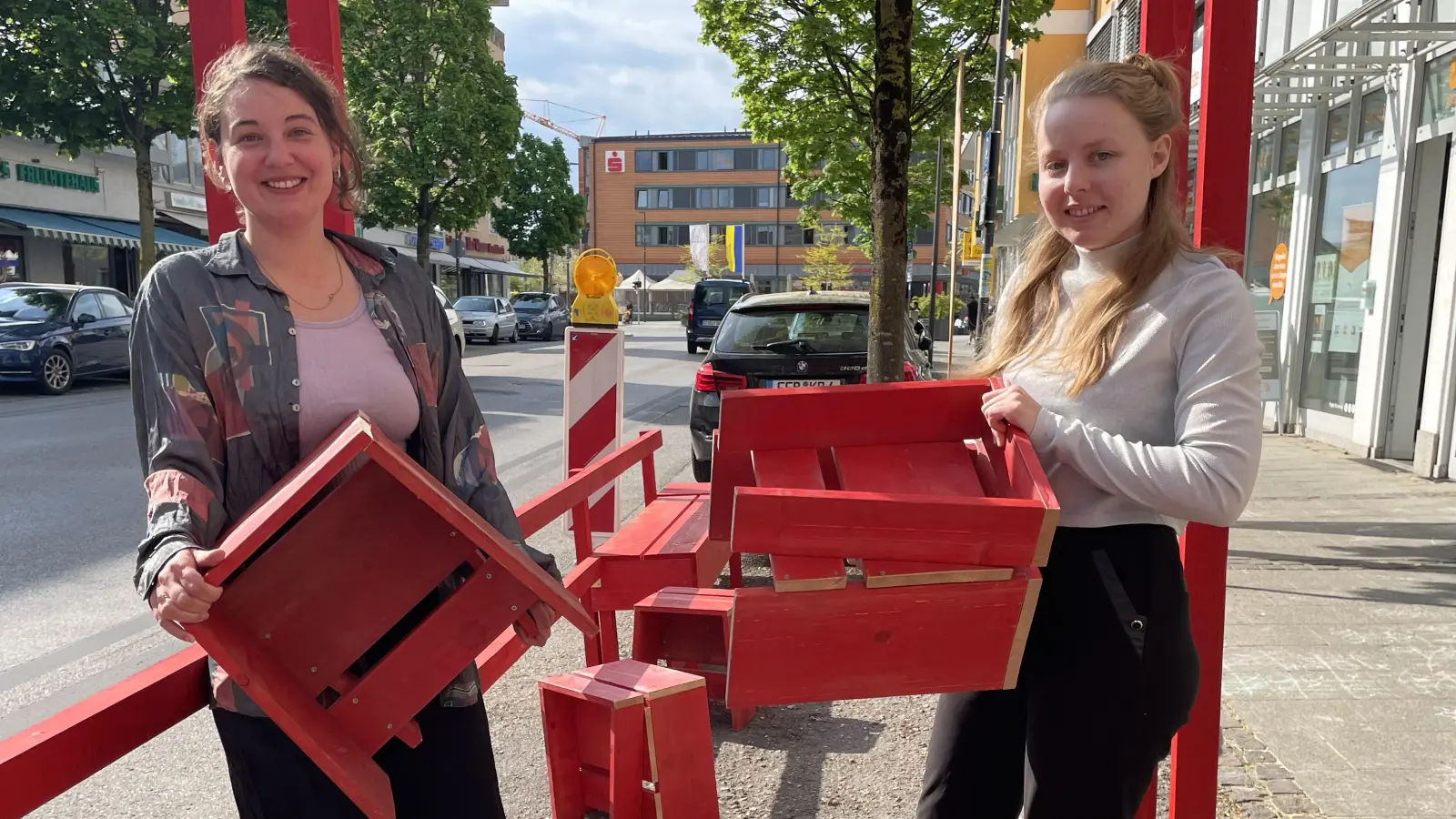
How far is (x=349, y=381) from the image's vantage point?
163 cm

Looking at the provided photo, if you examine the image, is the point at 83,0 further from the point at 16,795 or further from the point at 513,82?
the point at 16,795

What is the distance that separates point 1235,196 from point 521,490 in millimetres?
6117

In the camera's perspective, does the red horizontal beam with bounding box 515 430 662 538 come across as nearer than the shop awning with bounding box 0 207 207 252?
Yes

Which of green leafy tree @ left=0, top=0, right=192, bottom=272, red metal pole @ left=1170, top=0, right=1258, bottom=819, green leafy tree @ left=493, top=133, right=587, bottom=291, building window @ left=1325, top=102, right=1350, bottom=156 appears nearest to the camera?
red metal pole @ left=1170, top=0, right=1258, bottom=819

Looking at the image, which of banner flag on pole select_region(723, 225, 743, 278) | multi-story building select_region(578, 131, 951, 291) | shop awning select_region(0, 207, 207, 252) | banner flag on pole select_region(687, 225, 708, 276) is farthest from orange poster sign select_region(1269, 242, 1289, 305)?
multi-story building select_region(578, 131, 951, 291)

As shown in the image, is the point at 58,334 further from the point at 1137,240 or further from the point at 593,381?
the point at 1137,240

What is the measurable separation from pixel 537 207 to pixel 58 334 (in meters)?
34.8

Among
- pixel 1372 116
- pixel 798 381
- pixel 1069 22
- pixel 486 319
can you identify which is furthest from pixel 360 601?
pixel 1069 22

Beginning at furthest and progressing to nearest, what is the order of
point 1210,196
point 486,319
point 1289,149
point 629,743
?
1. point 486,319
2. point 1289,149
3. point 629,743
4. point 1210,196

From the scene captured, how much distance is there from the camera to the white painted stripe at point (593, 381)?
16.3 ft

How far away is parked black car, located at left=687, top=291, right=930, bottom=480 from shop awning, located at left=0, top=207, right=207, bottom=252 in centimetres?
1941

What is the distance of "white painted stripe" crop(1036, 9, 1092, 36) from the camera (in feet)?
89.1

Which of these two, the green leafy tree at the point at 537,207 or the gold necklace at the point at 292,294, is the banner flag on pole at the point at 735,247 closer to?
the green leafy tree at the point at 537,207

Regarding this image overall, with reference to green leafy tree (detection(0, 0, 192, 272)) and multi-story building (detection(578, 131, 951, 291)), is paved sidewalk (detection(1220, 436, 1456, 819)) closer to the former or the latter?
green leafy tree (detection(0, 0, 192, 272))
